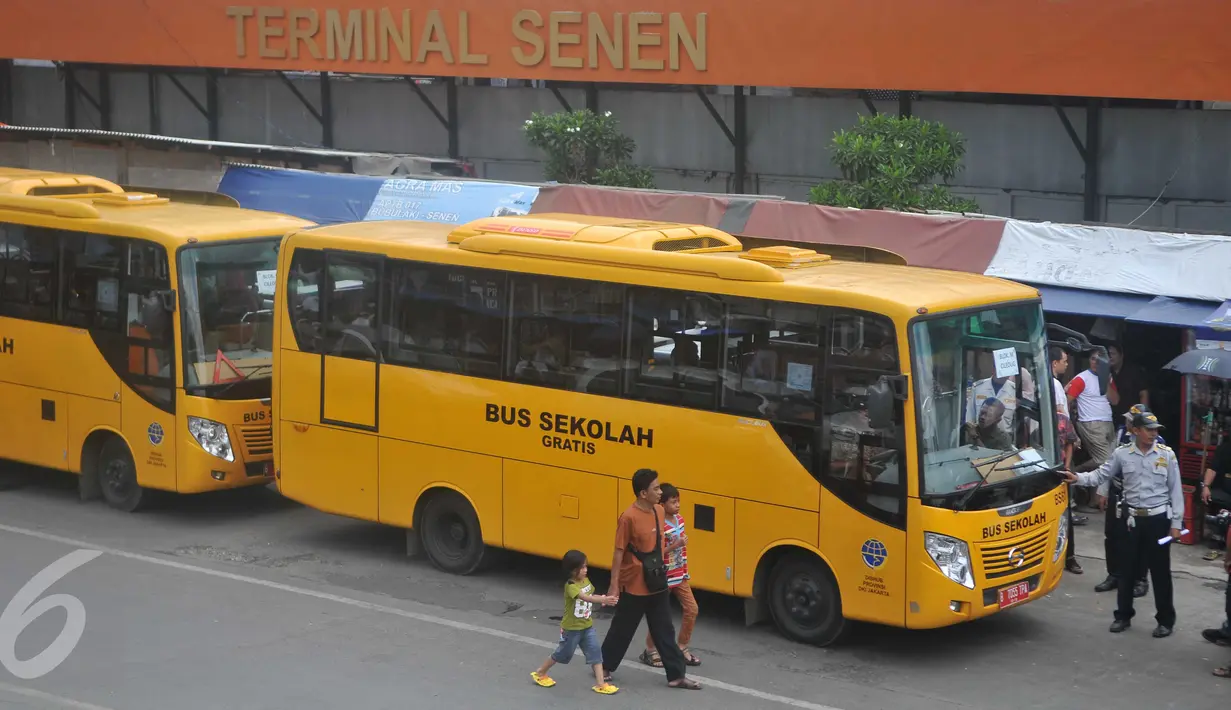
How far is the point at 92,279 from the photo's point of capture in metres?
14.8

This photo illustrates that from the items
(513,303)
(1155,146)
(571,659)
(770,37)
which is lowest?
(571,659)

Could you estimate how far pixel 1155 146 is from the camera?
58.5 ft

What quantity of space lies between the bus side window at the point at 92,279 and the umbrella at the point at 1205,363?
10.0 meters

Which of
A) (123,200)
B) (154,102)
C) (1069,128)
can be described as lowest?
(123,200)

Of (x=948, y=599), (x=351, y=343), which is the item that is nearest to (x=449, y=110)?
(x=351, y=343)

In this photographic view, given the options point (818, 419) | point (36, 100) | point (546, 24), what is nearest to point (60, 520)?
point (818, 419)

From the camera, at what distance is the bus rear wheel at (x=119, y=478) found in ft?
49.2

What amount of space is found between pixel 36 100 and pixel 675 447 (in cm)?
2419

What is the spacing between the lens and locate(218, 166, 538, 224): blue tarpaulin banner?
1914 centimetres

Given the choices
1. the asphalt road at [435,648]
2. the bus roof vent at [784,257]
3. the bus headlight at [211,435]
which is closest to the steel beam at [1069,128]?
the asphalt road at [435,648]

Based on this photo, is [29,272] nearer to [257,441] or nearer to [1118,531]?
[257,441]

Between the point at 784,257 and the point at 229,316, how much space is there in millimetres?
6000

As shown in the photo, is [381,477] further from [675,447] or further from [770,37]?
[770,37]

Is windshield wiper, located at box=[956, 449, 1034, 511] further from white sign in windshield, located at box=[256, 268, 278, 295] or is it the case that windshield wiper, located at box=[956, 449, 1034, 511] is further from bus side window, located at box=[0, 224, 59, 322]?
bus side window, located at box=[0, 224, 59, 322]
